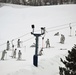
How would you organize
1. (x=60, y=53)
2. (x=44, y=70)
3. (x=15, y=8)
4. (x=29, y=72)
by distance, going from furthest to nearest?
1. (x=15, y=8)
2. (x=60, y=53)
3. (x=44, y=70)
4. (x=29, y=72)

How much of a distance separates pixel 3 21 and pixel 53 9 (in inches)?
469

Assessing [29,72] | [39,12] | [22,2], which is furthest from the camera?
[22,2]

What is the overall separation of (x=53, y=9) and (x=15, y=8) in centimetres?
977

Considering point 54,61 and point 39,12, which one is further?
point 39,12

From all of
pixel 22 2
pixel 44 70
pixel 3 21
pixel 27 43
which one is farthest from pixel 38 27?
pixel 22 2

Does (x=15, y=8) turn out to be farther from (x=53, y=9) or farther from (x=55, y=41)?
(x=55, y=41)

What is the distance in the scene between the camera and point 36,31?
3888 cm

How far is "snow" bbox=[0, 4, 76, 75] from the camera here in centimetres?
1875

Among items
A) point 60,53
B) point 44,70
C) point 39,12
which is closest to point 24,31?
point 39,12

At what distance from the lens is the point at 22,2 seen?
85000 millimetres

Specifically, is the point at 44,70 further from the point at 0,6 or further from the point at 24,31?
the point at 0,6

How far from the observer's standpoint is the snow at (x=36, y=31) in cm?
1875

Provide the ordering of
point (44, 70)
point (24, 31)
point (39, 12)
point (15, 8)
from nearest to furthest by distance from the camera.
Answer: point (44, 70) < point (24, 31) < point (39, 12) < point (15, 8)

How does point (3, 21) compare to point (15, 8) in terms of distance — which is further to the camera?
point (15, 8)
